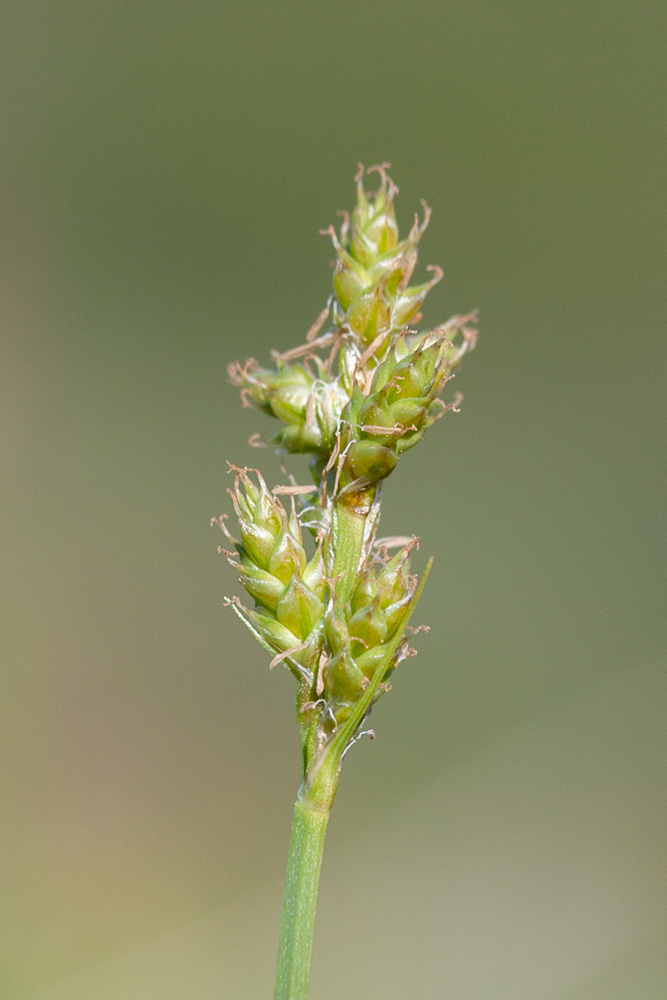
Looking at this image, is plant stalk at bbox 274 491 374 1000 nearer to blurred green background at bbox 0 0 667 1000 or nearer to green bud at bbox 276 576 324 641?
green bud at bbox 276 576 324 641

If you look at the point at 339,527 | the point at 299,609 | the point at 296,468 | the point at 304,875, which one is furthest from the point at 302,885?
the point at 296,468

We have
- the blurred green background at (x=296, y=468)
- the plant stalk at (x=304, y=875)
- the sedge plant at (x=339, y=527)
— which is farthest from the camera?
the blurred green background at (x=296, y=468)

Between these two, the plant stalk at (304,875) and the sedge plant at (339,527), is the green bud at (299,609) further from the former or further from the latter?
the plant stalk at (304,875)

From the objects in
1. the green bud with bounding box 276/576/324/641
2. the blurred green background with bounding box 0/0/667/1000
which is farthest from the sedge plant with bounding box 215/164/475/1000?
the blurred green background with bounding box 0/0/667/1000

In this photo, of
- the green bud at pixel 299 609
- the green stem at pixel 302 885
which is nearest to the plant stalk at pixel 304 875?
the green stem at pixel 302 885

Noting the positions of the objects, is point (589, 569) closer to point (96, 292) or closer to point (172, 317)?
point (172, 317)

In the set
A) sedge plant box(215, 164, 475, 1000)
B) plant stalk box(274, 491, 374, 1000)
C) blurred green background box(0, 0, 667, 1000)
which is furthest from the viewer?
blurred green background box(0, 0, 667, 1000)
